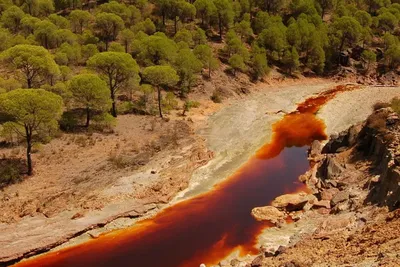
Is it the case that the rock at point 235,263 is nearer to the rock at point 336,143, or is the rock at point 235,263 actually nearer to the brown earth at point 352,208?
the brown earth at point 352,208

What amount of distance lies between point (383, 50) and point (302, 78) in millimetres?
29233

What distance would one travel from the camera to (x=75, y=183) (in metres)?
55.0

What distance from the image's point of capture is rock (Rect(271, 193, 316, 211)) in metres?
51.1

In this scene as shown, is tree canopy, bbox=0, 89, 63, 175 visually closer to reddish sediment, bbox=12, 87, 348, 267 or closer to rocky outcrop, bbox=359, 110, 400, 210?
reddish sediment, bbox=12, 87, 348, 267

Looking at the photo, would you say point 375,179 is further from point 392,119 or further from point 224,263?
point 224,263

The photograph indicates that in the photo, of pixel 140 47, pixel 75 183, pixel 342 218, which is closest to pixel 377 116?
pixel 342 218

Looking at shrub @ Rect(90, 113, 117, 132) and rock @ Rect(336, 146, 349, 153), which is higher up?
shrub @ Rect(90, 113, 117, 132)

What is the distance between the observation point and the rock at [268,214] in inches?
1946

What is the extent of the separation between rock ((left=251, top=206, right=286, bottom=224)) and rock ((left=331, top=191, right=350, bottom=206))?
6.22 meters

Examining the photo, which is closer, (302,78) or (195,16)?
(302,78)

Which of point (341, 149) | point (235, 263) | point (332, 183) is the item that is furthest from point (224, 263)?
point (341, 149)

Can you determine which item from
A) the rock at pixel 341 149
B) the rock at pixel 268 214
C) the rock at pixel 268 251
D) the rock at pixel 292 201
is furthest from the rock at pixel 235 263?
the rock at pixel 341 149

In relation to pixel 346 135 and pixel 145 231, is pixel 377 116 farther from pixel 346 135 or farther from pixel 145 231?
pixel 145 231

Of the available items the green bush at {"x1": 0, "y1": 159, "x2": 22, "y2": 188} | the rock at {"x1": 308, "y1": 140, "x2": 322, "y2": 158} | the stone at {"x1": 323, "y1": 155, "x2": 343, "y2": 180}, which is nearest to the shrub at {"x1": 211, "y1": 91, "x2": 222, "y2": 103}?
the rock at {"x1": 308, "y1": 140, "x2": 322, "y2": 158}
